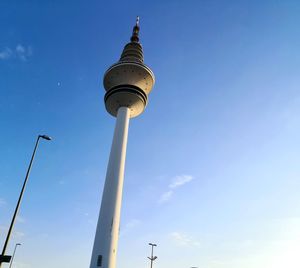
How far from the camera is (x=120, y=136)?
41.5m

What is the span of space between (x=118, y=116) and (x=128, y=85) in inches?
230

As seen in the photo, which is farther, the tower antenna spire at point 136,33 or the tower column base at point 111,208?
the tower antenna spire at point 136,33

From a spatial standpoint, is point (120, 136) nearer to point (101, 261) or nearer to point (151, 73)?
point (151, 73)

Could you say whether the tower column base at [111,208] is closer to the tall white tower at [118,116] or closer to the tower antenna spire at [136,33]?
the tall white tower at [118,116]

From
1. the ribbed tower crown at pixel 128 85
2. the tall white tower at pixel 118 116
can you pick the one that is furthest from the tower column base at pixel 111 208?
the ribbed tower crown at pixel 128 85

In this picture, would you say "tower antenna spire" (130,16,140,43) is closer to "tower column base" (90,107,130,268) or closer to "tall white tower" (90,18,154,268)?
"tall white tower" (90,18,154,268)

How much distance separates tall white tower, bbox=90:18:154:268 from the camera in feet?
108

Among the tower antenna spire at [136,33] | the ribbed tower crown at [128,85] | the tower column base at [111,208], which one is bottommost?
the tower column base at [111,208]

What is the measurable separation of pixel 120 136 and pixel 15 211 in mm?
22447

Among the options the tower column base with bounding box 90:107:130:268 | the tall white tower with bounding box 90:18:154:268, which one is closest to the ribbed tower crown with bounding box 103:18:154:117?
the tall white tower with bounding box 90:18:154:268

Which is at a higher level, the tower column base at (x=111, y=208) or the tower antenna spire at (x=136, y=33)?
the tower antenna spire at (x=136, y=33)

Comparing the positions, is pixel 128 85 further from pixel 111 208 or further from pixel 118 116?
pixel 111 208

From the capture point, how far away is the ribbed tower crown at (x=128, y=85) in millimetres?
46344

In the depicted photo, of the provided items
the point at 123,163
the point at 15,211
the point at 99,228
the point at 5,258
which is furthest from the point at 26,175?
the point at 123,163
